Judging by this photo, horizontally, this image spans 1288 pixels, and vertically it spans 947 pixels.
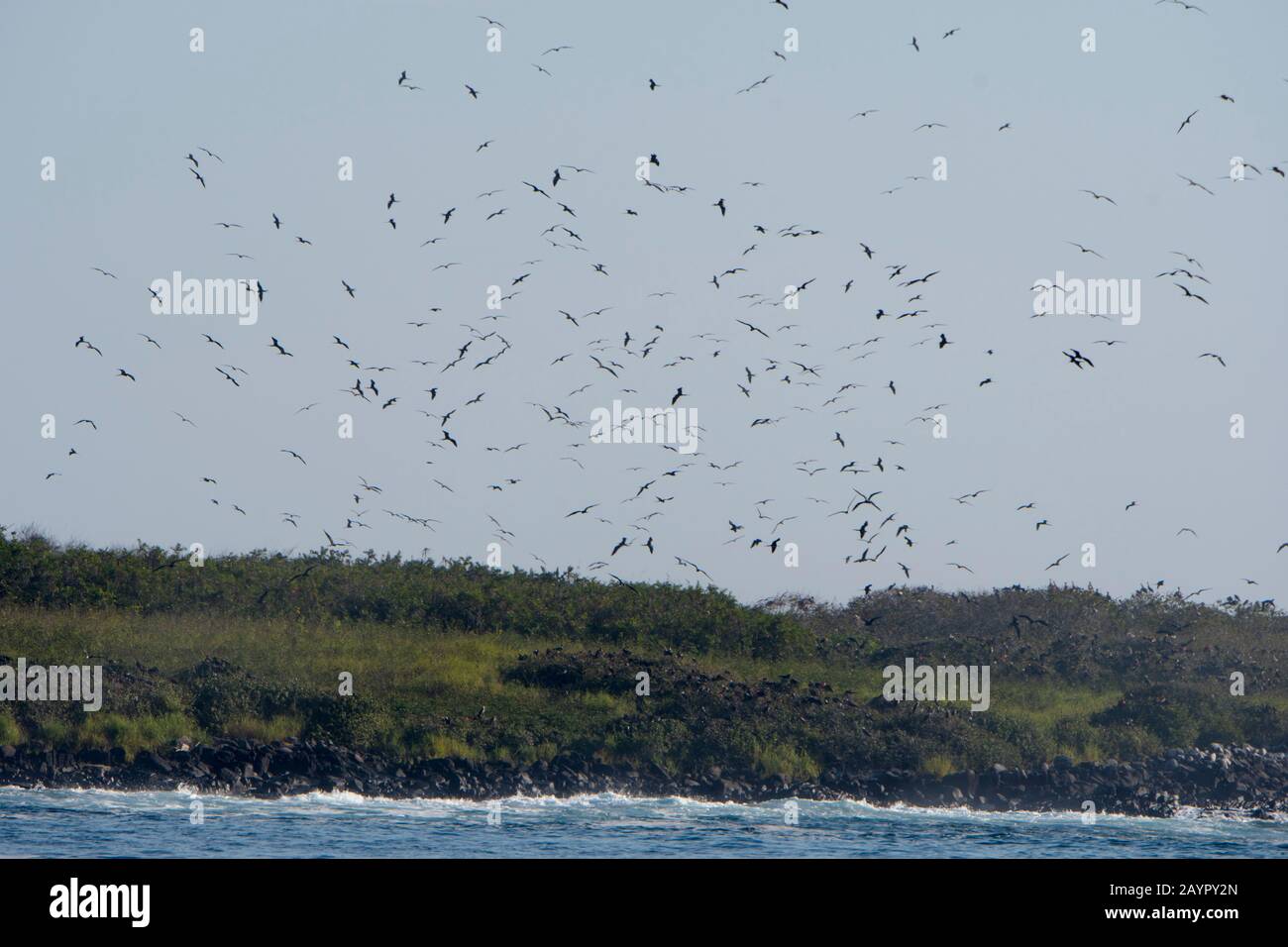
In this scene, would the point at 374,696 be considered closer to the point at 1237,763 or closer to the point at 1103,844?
the point at 1103,844

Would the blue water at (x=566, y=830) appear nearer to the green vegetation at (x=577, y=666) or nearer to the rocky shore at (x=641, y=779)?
the rocky shore at (x=641, y=779)

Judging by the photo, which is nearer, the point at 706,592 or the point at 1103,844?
the point at 1103,844

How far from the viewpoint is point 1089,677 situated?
49.1m

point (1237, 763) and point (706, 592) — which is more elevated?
point (706, 592)

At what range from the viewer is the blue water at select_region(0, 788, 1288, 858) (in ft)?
91.1

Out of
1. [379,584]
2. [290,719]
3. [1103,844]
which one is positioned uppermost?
[379,584]

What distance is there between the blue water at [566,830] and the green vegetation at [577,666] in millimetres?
3300

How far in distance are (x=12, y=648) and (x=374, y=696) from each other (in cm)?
1053

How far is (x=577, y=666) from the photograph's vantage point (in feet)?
140

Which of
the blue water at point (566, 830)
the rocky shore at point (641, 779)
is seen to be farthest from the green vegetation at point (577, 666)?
the blue water at point (566, 830)

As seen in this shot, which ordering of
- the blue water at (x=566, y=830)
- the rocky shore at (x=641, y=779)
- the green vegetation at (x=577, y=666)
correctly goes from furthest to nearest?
the green vegetation at (x=577, y=666) → the rocky shore at (x=641, y=779) → the blue water at (x=566, y=830)

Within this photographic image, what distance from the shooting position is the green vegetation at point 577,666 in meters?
38.3
